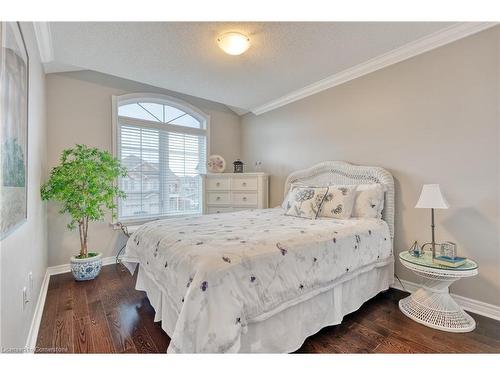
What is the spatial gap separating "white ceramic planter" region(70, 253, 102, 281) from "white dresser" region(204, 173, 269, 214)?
1751mm

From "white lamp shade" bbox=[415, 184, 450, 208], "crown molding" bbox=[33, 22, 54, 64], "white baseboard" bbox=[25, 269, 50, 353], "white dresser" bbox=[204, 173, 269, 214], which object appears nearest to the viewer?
"white baseboard" bbox=[25, 269, 50, 353]

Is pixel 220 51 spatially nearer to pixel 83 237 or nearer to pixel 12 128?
pixel 12 128

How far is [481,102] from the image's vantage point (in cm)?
203

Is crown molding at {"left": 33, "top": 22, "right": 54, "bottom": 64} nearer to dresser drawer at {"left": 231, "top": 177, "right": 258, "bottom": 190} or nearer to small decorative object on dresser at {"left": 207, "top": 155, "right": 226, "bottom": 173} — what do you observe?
small decorative object on dresser at {"left": 207, "top": 155, "right": 226, "bottom": 173}

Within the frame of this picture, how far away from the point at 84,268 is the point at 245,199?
89.6 inches

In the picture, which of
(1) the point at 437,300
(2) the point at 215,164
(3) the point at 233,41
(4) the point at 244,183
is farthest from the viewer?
(2) the point at 215,164

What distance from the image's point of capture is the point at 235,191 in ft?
13.0

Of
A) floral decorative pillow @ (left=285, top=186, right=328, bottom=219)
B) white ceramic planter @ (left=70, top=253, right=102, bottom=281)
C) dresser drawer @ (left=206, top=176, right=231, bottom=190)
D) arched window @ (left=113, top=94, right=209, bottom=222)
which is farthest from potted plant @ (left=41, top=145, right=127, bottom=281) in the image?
floral decorative pillow @ (left=285, top=186, right=328, bottom=219)

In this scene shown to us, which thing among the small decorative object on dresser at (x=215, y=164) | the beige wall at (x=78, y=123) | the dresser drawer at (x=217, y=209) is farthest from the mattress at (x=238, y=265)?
the small decorative object on dresser at (x=215, y=164)

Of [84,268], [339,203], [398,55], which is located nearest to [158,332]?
[84,268]

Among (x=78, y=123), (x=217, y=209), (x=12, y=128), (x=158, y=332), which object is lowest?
(x=158, y=332)

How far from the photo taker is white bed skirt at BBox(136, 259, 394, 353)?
1437 millimetres
